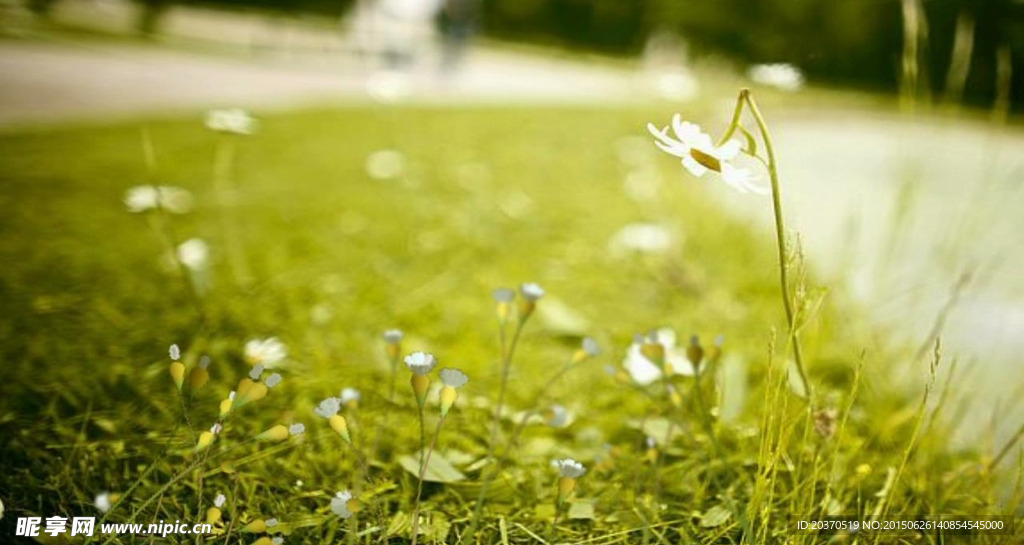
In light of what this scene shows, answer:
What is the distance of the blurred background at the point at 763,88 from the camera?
122cm

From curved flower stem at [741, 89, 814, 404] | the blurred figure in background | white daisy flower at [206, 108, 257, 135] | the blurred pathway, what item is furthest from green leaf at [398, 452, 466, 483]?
the blurred figure in background

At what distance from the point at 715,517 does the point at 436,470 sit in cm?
32

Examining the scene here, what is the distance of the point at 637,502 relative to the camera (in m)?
0.76

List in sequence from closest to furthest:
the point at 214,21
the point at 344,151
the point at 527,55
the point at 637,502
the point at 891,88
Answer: the point at 637,502 < the point at 344,151 < the point at 214,21 < the point at 527,55 < the point at 891,88

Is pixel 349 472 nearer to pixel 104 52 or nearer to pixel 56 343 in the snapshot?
pixel 56 343

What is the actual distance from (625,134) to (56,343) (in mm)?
3343

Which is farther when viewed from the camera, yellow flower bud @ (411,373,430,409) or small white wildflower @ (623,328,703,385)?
small white wildflower @ (623,328,703,385)

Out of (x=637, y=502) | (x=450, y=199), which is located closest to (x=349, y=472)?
(x=637, y=502)

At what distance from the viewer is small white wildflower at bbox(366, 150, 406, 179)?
235 centimetres

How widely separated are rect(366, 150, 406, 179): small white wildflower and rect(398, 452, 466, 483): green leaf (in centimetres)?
161

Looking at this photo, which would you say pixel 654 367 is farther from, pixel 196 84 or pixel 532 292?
pixel 196 84

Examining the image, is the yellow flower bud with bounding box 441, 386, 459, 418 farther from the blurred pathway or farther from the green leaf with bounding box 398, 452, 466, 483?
the blurred pathway

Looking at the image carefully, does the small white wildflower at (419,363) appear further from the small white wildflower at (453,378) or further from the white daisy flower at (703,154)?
the white daisy flower at (703,154)

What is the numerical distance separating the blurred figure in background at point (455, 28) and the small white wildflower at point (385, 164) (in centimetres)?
468
